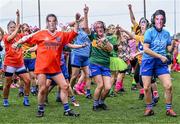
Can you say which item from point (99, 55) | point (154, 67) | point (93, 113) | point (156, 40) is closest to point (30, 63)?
point (99, 55)

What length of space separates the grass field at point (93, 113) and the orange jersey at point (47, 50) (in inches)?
38.3

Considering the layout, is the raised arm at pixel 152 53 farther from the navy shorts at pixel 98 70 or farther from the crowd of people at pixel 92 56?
the navy shorts at pixel 98 70

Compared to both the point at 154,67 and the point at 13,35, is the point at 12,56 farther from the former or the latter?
the point at 154,67

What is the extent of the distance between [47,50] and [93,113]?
169cm

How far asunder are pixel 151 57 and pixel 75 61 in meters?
3.79

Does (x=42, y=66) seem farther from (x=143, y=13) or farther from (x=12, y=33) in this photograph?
(x=143, y=13)

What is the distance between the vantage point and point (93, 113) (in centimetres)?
1020

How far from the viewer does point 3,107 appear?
37.2 ft

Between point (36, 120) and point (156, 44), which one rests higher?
point (156, 44)

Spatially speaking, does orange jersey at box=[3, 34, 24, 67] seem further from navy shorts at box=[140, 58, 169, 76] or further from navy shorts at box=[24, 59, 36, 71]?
navy shorts at box=[140, 58, 169, 76]

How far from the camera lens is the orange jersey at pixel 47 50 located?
9.59 m

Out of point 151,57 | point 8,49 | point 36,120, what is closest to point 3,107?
point 8,49

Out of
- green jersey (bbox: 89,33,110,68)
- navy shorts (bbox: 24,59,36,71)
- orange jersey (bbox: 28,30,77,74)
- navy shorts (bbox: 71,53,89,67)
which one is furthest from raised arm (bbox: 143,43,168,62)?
navy shorts (bbox: 24,59,36,71)

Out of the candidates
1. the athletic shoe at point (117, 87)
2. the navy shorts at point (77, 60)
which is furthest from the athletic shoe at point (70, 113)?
the athletic shoe at point (117, 87)
